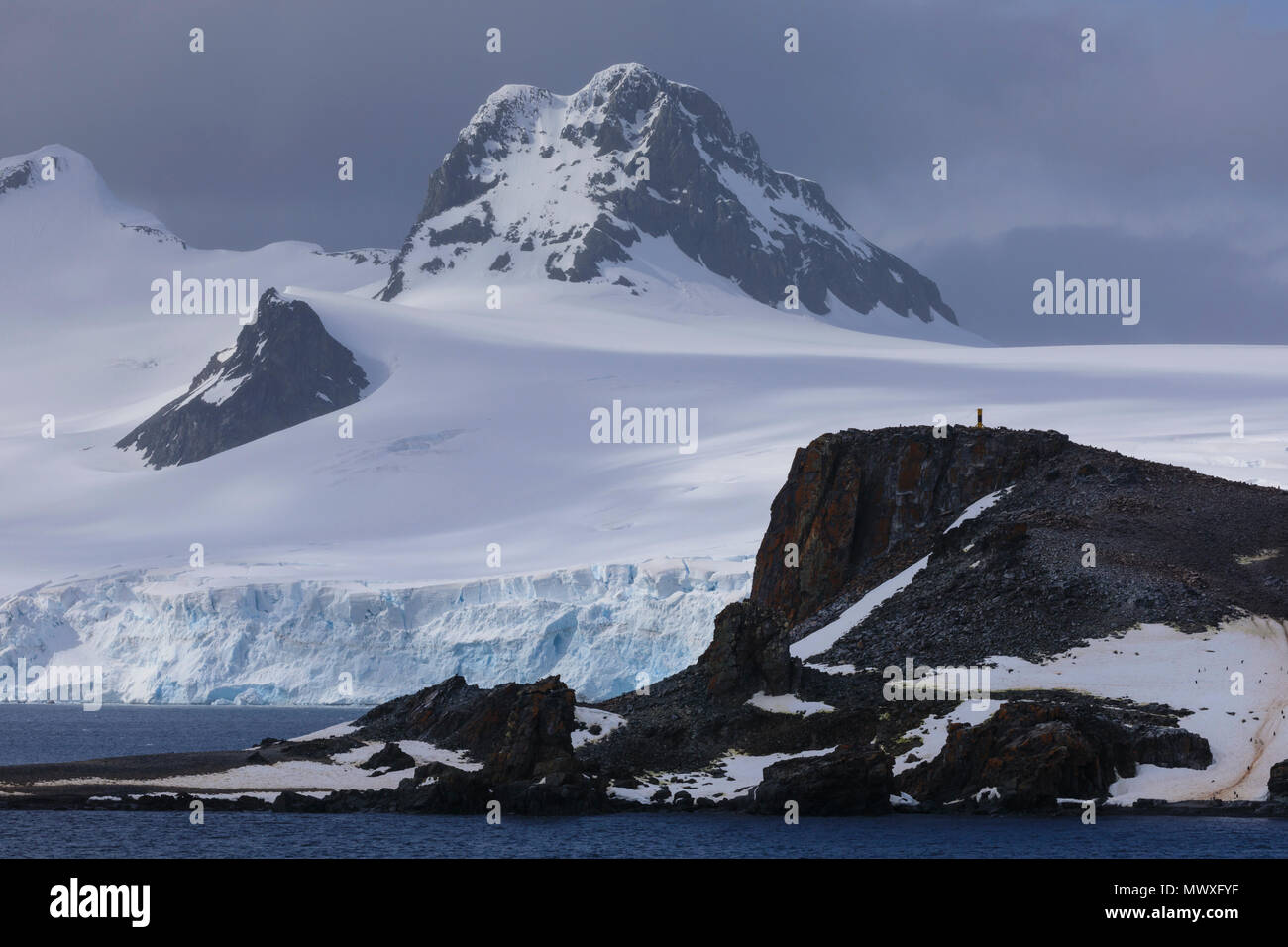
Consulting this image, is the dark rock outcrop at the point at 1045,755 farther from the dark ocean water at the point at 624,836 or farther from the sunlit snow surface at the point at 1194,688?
the dark ocean water at the point at 624,836

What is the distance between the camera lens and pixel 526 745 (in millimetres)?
82312

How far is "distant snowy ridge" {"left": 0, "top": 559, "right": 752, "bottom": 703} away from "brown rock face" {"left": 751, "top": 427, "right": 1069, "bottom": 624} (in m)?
41.5

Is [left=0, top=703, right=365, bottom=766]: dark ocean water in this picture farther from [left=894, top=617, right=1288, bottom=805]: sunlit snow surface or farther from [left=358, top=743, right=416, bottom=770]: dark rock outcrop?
[left=894, top=617, right=1288, bottom=805]: sunlit snow surface

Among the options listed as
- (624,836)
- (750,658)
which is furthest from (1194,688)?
(624,836)

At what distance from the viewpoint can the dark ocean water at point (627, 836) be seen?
211ft

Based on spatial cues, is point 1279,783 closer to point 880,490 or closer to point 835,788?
point 835,788

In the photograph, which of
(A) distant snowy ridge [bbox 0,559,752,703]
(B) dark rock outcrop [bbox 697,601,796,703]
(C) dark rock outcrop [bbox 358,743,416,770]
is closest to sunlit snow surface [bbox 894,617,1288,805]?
(B) dark rock outcrop [bbox 697,601,796,703]

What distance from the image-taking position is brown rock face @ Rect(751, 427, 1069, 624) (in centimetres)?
11138

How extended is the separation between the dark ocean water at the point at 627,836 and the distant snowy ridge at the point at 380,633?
255ft

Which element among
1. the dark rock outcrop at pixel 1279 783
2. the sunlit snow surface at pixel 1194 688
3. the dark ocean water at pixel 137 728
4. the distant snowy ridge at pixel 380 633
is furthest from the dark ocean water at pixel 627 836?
the distant snowy ridge at pixel 380 633

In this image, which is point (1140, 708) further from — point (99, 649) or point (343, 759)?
point (99, 649)
